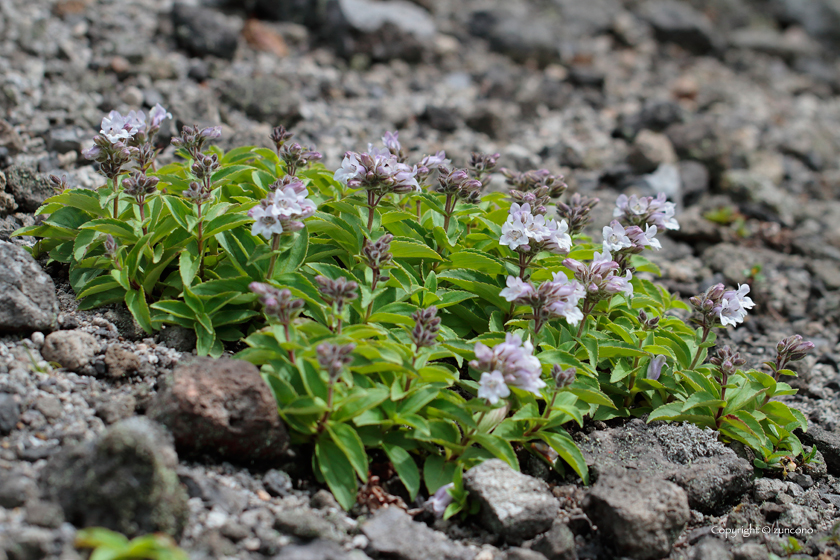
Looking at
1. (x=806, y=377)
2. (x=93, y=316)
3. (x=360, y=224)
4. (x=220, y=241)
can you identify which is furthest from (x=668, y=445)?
(x=93, y=316)

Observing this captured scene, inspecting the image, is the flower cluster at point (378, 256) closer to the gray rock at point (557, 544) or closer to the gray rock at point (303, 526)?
the gray rock at point (303, 526)

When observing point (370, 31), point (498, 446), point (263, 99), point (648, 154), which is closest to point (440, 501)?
point (498, 446)

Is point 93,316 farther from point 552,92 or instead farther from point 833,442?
point 552,92

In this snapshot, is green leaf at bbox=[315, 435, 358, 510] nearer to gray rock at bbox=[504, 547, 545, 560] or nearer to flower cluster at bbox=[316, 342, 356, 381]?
flower cluster at bbox=[316, 342, 356, 381]

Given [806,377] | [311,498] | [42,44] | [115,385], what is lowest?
[806,377]

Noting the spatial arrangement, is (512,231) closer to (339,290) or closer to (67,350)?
(339,290)

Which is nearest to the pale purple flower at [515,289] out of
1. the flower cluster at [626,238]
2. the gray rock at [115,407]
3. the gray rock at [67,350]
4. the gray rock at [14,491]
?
the flower cluster at [626,238]
